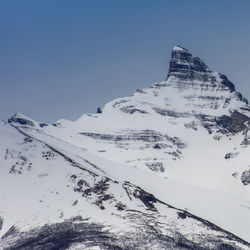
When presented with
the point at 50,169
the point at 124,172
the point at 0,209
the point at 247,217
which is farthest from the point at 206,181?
the point at 0,209

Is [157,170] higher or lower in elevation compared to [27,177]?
higher

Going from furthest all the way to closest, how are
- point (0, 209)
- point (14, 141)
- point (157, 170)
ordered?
1. point (157, 170)
2. point (14, 141)
3. point (0, 209)

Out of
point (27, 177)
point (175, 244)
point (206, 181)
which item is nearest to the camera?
point (175, 244)

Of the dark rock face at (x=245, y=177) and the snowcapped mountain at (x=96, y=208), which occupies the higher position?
the dark rock face at (x=245, y=177)

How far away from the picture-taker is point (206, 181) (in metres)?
178

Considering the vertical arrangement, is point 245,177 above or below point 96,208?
above

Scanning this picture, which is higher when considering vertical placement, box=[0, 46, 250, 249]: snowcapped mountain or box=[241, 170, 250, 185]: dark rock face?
box=[241, 170, 250, 185]: dark rock face

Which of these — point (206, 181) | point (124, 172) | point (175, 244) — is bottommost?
point (175, 244)

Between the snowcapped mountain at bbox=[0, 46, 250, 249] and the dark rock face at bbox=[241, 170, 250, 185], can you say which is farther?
the dark rock face at bbox=[241, 170, 250, 185]

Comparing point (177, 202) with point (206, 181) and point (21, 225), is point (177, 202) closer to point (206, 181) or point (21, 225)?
point (21, 225)

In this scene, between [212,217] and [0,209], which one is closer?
[0,209]

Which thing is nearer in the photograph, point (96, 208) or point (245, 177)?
point (96, 208)

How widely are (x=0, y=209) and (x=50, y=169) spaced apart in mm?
16192

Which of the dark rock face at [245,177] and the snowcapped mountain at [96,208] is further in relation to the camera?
the dark rock face at [245,177]
